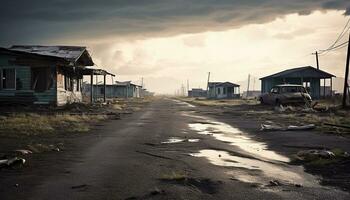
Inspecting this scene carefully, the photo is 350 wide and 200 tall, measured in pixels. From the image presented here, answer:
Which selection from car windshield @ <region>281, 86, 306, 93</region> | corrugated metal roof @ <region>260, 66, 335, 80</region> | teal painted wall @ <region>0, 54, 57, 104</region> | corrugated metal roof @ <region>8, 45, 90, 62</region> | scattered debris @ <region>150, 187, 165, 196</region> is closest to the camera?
scattered debris @ <region>150, 187, 165, 196</region>

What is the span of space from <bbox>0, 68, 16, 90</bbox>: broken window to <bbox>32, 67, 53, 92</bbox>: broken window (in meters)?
1.30

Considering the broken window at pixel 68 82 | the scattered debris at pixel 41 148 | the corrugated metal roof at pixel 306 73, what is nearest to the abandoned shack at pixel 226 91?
the corrugated metal roof at pixel 306 73

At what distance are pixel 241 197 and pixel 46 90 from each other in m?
23.5

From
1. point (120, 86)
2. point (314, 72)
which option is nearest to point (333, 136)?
point (314, 72)

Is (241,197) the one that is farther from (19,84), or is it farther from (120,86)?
(120,86)

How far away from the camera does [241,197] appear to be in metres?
5.81

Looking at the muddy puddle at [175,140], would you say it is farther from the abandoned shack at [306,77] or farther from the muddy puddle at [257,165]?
the abandoned shack at [306,77]

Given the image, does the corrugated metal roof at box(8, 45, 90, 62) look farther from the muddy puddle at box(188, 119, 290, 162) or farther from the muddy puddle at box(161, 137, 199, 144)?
the muddy puddle at box(161, 137, 199, 144)

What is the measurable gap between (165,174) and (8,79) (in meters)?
22.8

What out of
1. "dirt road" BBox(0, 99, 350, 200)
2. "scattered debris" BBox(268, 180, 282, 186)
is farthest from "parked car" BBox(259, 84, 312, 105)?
"scattered debris" BBox(268, 180, 282, 186)

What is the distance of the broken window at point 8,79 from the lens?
27141 mm

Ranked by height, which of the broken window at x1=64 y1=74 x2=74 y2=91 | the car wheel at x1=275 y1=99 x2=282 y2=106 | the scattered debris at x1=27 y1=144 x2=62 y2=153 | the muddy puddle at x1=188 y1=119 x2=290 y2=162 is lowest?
the muddy puddle at x1=188 y1=119 x2=290 y2=162

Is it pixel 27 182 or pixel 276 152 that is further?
pixel 276 152

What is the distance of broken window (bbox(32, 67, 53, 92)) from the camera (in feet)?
88.9
